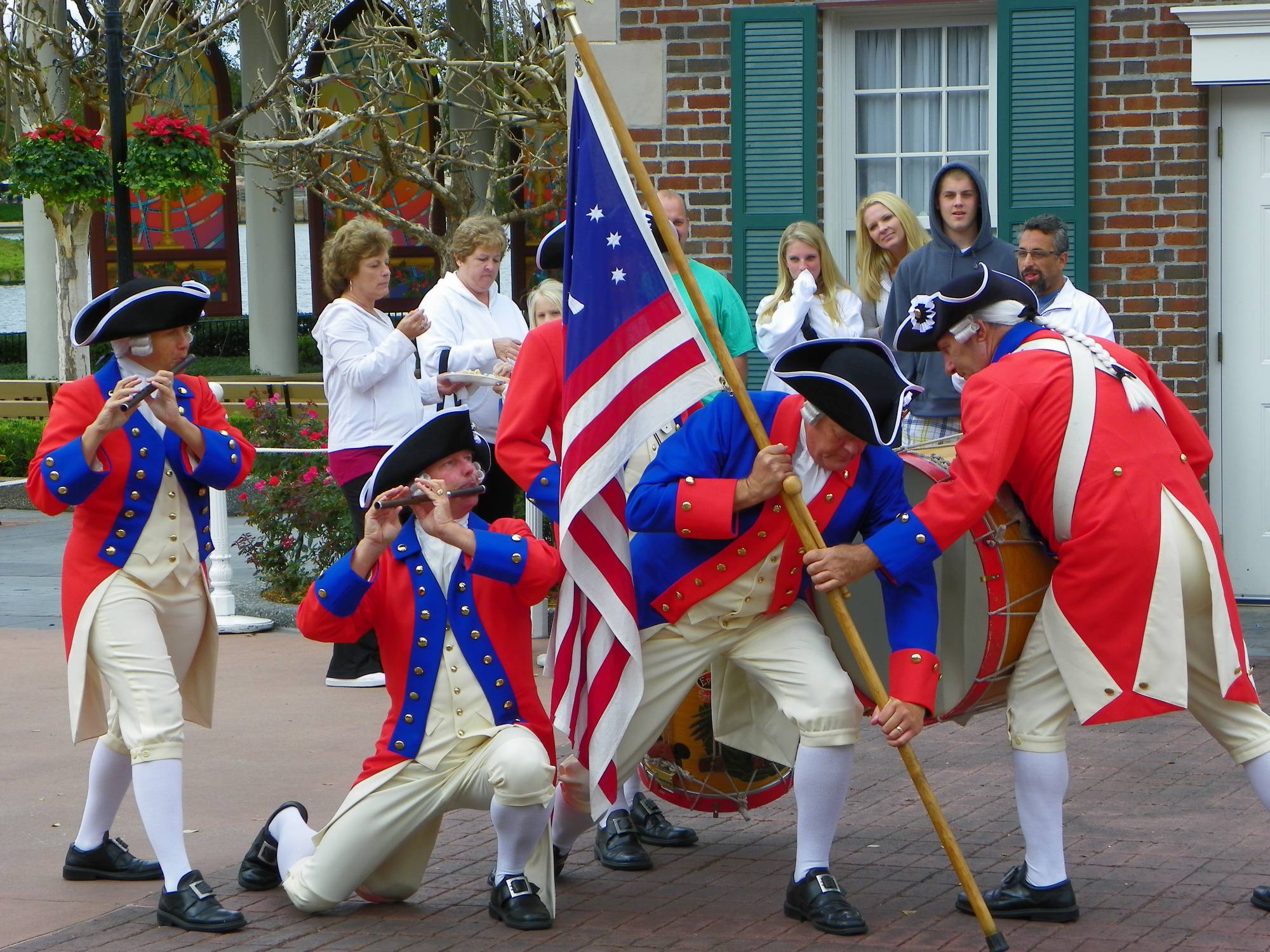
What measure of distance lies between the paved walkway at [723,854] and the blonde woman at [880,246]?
1.89 metres

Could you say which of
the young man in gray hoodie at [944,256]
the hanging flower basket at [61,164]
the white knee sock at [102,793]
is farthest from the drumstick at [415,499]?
the hanging flower basket at [61,164]

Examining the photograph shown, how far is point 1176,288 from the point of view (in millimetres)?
9289

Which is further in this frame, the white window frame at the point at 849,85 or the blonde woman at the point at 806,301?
the white window frame at the point at 849,85

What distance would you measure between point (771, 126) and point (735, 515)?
5.24 metres

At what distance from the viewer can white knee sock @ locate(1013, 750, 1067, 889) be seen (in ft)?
15.6

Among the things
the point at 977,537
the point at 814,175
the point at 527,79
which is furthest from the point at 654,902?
the point at 527,79

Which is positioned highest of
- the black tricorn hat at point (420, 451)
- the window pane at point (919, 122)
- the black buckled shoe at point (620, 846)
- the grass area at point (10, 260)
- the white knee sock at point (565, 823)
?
the grass area at point (10, 260)

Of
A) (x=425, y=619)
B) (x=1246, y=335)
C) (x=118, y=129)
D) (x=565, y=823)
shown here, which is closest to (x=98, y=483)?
(x=425, y=619)

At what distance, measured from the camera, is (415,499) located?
15.4 feet

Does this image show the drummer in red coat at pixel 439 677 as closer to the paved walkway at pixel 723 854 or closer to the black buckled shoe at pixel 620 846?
the paved walkway at pixel 723 854

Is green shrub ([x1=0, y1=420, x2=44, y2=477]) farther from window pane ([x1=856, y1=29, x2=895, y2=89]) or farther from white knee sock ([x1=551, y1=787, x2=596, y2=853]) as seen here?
white knee sock ([x1=551, y1=787, x2=596, y2=853])

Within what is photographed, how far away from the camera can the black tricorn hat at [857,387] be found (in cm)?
460

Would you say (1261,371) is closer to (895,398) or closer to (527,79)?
(895,398)

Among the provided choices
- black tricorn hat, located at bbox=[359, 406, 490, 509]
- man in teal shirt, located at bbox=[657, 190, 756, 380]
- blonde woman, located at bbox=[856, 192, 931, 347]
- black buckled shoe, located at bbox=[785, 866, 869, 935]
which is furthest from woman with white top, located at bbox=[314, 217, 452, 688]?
black buckled shoe, located at bbox=[785, 866, 869, 935]
